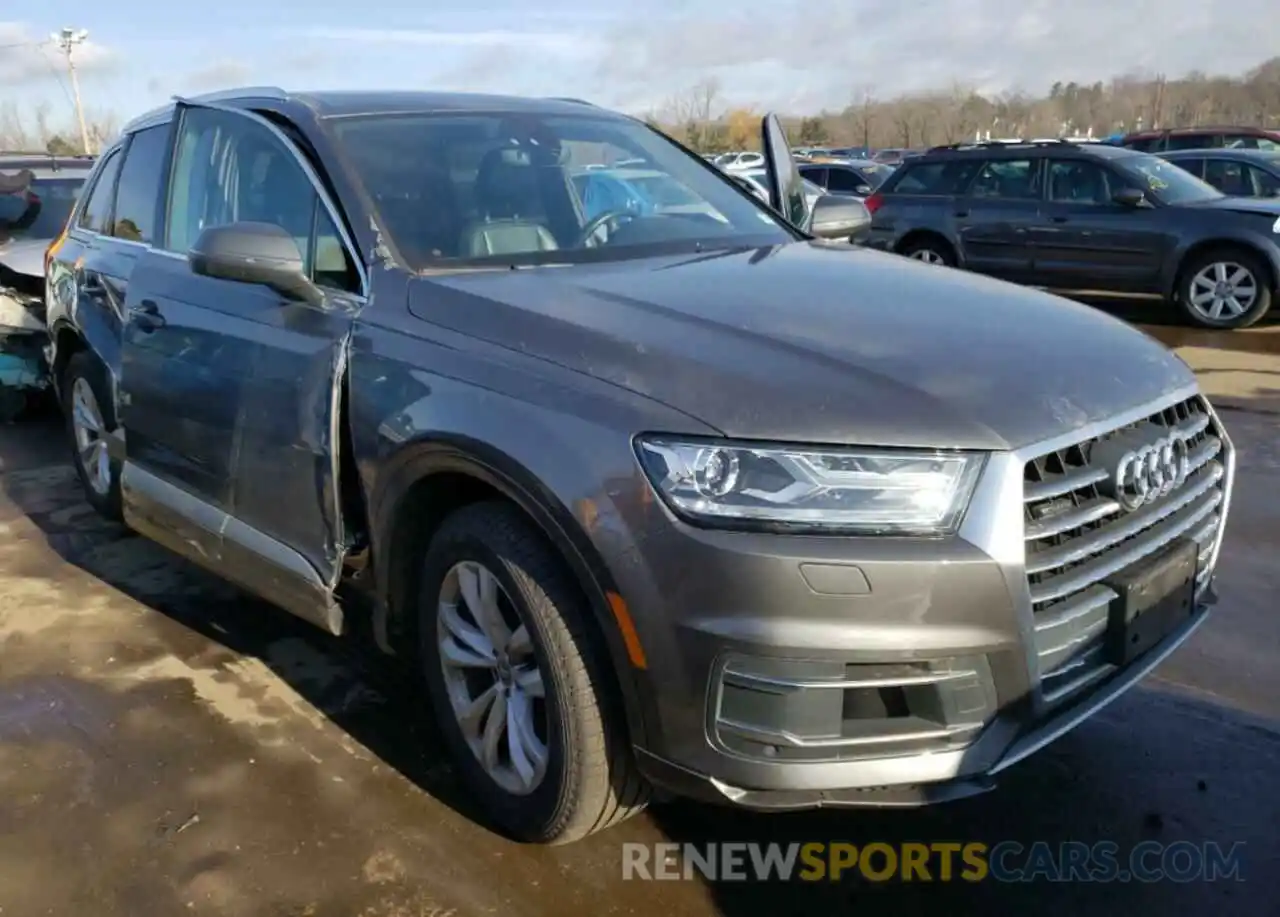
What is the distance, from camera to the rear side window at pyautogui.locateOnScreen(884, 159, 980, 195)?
11797mm

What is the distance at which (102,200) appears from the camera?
5.00 metres

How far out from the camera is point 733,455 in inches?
89.0

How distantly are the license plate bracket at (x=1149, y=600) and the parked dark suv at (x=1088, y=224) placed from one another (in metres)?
7.41

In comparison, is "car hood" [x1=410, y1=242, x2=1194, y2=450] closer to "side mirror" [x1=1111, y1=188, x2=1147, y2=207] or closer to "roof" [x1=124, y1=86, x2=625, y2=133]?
"roof" [x1=124, y1=86, x2=625, y2=133]

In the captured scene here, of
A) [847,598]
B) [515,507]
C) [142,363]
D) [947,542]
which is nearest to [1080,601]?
[947,542]

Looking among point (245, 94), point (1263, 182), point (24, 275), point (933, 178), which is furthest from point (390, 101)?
point (1263, 182)

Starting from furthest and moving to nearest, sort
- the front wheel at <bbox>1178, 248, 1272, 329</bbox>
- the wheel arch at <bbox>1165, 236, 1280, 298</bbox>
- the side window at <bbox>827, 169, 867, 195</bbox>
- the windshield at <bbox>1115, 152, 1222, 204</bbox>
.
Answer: the side window at <bbox>827, 169, 867, 195</bbox> < the windshield at <bbox>1115, 152, 1222, 204</bbox> < the front wheel at <bbox>1178, 248, 1272, 329</bbox> < the wheel arch at <bbox>1165, 236, 1280, 298</bbox>

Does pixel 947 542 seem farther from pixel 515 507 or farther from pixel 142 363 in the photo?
pixel 142 363

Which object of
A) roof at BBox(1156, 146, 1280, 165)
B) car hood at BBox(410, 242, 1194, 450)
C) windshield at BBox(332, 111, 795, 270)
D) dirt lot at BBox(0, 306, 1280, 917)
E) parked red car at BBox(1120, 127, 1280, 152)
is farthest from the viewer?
parked red car at BBox(1120, 127, 1280, 152)

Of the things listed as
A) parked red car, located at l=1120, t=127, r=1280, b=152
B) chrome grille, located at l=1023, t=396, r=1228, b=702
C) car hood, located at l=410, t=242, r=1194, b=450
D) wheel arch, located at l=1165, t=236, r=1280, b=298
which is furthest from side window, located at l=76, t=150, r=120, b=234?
parked red car, located at l=1120, t=127, r=1280, b=152

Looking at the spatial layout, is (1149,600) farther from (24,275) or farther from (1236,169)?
(1236,169)

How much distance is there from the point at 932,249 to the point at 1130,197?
2115 millimetres

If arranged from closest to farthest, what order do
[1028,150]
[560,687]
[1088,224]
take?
1. [560,687]
2. [1088,224]
3. [1028,150]

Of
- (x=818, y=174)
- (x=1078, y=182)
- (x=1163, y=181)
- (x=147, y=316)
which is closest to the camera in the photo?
(x=147, y=316)
